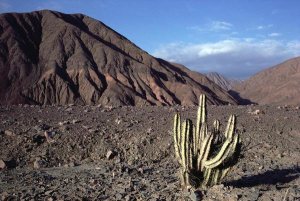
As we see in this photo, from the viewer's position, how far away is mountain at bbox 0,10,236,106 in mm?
67125

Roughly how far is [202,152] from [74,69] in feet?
212

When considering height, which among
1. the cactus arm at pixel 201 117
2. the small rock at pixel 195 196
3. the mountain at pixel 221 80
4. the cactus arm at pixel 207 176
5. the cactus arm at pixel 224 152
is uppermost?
the mountain at pixel 221 80

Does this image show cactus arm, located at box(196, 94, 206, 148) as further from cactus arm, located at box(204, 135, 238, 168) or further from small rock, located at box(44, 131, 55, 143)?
small rock, located at box(44, 131, 55, 143)

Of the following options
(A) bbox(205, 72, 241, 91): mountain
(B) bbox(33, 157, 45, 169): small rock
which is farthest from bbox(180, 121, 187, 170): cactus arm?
(A) bbox(205, 72, 241, 91): mountain

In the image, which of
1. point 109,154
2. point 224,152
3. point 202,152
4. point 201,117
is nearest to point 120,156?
point 109,154

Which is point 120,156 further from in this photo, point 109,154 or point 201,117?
point 201,117

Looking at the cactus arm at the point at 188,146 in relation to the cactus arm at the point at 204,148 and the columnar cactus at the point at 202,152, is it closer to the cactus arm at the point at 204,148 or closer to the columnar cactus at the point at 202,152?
the columnar cactus at the point at 202,152

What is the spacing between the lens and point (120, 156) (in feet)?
37.0

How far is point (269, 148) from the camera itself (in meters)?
12.0

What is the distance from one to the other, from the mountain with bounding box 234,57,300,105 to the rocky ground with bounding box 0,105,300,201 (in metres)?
72.8

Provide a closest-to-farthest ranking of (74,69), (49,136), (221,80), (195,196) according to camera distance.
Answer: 1. (195,196)
2. (49,136)
3. (74,69)
4. (221,80)

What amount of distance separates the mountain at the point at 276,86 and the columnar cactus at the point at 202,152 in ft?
257

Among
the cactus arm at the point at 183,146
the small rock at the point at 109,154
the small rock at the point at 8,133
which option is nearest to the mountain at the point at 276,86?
the small rock at the point at 109,154

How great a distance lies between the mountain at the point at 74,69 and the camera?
67.1 metres
